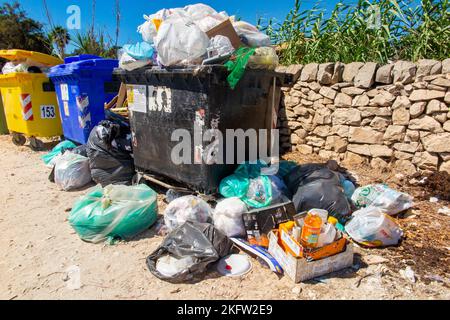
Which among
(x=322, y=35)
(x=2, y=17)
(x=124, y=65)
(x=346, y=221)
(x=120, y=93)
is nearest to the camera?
(x=346, y=221)

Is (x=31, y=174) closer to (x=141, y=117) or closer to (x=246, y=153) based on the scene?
(x=141, y=117)

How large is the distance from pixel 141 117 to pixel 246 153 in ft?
3.60

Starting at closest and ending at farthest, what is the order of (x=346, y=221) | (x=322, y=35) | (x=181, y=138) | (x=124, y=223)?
1. (x=124, y=223)
2. (x=346, y=221)
3. (x=181, y=138)
4. (x=322, y=35)

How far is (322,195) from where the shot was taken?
250cm

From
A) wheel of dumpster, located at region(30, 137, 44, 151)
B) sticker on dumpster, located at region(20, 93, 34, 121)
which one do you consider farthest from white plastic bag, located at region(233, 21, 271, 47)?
wheel of dumpster, located at region(30, 137, 44, 151)

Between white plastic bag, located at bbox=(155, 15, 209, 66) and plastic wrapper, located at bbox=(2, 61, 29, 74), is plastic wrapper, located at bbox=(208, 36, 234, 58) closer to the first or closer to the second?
white plastic bag, located at bbox=(155, 15, 209, 66)

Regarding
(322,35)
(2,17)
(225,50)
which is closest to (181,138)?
(225,50)

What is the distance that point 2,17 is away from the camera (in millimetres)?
18797

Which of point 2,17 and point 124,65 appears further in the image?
point 2,17

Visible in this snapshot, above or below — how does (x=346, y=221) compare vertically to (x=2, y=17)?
below

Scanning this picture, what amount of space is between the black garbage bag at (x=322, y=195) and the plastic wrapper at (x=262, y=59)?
1.06 metres

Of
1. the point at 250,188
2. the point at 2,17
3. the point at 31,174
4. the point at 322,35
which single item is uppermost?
the point at 2,17

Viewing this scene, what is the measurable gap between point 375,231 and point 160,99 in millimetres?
2067

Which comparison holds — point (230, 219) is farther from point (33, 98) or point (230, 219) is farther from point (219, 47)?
point (33, 98)
